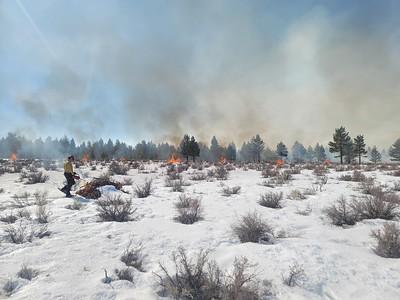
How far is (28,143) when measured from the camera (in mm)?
97125

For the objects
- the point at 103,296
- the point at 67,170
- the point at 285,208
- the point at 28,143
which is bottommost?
the point at 103,296

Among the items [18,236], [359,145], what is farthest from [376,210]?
[359,145]

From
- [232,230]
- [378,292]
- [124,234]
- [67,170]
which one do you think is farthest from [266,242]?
[67,170]

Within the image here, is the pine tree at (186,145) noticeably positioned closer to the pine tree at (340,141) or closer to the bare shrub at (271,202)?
the pine tree at (340,141)

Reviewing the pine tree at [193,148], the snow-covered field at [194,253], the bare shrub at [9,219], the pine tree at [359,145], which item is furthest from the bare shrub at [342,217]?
the pine tree at [359,145]

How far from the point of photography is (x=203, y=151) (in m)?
118

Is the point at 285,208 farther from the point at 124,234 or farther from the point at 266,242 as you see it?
the point at 124,234

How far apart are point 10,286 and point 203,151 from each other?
375 feet

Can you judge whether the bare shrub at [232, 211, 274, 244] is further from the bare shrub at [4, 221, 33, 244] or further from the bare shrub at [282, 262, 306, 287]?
the bare shrub at [4, 221, 33, 244]

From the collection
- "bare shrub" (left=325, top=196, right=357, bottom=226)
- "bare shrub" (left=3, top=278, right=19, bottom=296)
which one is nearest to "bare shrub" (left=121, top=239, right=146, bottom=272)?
"bare shrub" (left=3, top=278, right=19, bottom=296)

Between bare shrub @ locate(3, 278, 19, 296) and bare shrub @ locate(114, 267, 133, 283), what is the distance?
1174 mm

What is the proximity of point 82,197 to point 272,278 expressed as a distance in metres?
8.14

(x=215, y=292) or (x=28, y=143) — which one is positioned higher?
(x=28, y=143)

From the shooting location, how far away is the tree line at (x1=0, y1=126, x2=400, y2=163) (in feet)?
176
